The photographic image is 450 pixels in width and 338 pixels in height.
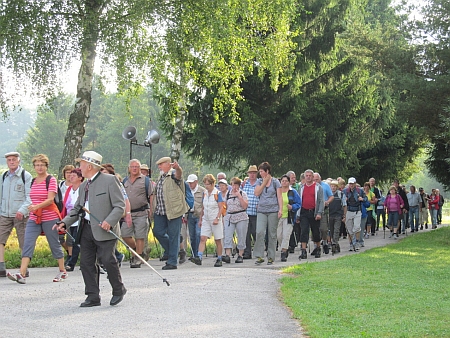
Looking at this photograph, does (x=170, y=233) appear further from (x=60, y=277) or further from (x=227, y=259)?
(x=60, y=277)

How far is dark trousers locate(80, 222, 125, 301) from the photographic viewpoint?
9484 millimetres

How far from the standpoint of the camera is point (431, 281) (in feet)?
42.4

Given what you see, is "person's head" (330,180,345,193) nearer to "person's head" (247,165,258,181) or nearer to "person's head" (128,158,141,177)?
"person's head" (247,165,258,181)

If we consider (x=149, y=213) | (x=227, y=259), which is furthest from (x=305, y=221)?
(x=149, y=213)

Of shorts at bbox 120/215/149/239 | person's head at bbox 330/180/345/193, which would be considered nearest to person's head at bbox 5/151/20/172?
shorts at bbox 120/215/149/239

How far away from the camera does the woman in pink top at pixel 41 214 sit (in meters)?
12.1

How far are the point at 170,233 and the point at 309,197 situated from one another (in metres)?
4.43

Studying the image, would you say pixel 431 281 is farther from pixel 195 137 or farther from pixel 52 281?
pixel 195 137

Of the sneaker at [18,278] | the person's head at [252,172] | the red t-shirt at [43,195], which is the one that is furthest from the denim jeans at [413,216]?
the sneaker at [18,278]

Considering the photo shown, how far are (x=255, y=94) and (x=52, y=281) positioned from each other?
23.3m

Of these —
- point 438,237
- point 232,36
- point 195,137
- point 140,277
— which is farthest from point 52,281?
point 195,137

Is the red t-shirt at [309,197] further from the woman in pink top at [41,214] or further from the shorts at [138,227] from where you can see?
the woman in pink top at [41,214]

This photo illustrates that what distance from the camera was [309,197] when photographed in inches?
714

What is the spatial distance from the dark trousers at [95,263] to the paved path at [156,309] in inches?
8.9
